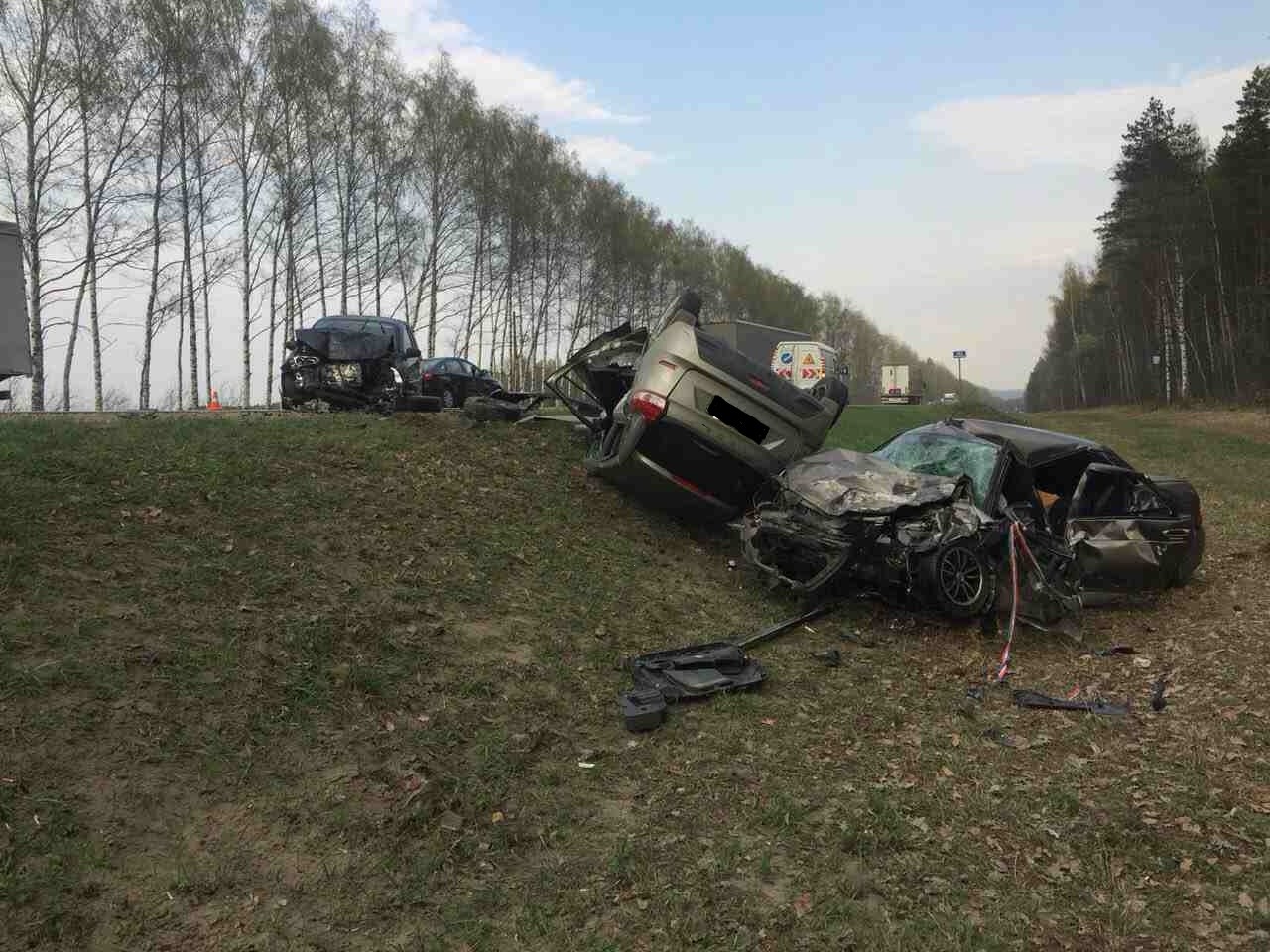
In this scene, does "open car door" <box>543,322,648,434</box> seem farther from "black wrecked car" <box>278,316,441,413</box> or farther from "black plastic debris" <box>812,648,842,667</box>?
"black plastic debris" <box>812,648,842,667</box>

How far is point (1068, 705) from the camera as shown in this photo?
5.17 meters

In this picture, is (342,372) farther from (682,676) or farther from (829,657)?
(829,657)

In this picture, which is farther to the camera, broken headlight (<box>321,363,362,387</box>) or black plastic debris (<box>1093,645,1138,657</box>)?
broken headlight (<box>321,363,362,387</box>)

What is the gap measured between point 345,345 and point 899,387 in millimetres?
54609

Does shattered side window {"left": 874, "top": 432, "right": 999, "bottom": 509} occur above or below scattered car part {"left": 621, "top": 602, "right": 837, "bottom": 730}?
above

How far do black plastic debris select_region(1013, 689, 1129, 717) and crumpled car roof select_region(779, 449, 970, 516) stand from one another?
161 centimetres

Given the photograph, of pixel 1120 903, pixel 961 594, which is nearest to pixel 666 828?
pixel 1120 903

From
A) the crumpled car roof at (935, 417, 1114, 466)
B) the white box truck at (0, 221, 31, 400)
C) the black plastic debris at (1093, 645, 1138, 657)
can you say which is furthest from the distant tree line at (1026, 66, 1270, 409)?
the white box truck at (0, 221, 31, 400)

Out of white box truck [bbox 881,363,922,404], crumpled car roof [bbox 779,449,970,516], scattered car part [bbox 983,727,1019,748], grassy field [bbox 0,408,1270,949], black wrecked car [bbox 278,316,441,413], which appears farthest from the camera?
white box truck [bbox 881,363,922,404]

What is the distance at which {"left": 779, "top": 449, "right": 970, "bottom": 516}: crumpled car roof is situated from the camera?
6371 mm

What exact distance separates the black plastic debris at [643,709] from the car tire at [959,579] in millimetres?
2479

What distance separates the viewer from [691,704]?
16.1 ft

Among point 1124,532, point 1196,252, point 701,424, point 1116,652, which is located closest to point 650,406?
point 701,424

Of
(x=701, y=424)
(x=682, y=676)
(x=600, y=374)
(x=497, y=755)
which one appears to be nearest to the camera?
(x=497, y=755)
